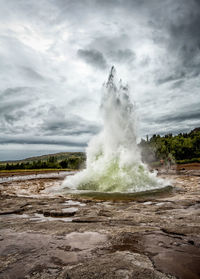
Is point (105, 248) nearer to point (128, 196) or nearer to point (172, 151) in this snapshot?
point (128, 196)

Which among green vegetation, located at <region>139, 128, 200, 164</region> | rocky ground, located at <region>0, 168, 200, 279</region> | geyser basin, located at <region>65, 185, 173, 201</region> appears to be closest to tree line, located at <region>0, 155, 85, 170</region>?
green vegetation, located at <region>139, 128, 200, 164</region>

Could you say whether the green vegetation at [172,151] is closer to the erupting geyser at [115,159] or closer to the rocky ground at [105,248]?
the erupting geyser at [115,159]

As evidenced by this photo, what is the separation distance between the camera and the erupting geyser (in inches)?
605

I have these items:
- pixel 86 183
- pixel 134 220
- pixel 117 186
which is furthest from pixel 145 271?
pixel 86 183

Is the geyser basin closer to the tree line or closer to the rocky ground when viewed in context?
the rocky ground

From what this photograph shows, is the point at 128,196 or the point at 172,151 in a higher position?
the point at 172,151

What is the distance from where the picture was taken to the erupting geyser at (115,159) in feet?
50.4

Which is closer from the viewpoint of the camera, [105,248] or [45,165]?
[105,248]

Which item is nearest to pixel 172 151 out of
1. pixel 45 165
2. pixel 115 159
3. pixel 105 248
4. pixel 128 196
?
pixel 45 165

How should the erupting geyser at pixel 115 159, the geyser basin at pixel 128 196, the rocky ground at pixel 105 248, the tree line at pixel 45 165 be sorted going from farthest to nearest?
the tree line at pixel 45 165 → the erupting geyser at pixel 115 159 → the geyser basin at pixel 128 196 → the rocky ground at pixel 105 248

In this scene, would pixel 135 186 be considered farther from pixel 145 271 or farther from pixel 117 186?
pixel 145 271

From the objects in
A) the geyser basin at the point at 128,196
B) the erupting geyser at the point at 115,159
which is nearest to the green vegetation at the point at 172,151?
the erupting geyser at the point at 115,159

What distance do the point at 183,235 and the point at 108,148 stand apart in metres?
13.5

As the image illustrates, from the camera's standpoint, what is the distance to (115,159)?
55.9ft
